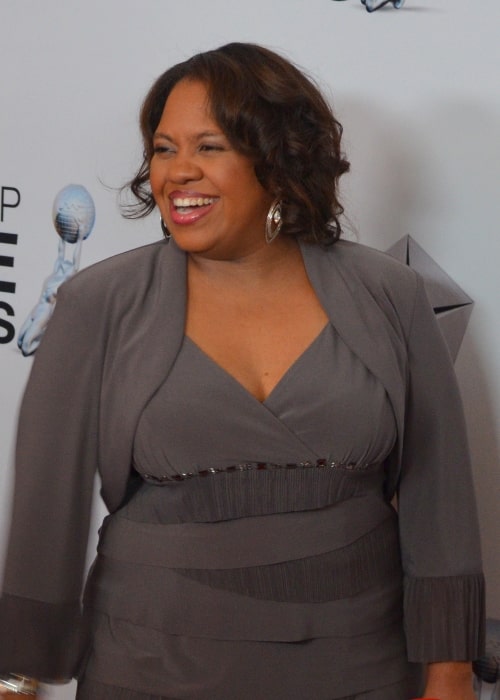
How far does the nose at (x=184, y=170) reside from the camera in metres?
1.47

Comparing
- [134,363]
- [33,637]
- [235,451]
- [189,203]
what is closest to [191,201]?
[189,203]

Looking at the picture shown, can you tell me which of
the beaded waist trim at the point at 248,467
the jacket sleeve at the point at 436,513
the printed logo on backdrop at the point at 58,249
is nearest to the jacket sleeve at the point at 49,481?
the beaded waist trim at the point at 248,467

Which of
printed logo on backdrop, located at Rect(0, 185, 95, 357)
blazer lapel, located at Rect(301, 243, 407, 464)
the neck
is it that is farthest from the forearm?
printed logo on backdrop, located at Rect(0, 185, 95, 357)

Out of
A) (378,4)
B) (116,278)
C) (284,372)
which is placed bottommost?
(284,372)

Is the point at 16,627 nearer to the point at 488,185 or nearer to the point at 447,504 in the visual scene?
the point at 447,504

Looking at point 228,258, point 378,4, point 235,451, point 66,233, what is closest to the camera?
point 235,451

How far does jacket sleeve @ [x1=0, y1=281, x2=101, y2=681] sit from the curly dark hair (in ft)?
1.01

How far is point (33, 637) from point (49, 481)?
0.20m

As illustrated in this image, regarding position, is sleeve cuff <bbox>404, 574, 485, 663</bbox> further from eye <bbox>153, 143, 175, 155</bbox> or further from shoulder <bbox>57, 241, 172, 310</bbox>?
eye <bbox>153, 143, 175, 155</bbox>

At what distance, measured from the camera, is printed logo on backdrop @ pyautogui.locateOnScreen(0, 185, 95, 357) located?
2.31 m

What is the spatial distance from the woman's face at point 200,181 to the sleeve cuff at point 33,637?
1.69 ft

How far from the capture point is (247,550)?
4.77 feet

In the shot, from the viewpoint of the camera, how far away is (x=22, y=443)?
1476mm

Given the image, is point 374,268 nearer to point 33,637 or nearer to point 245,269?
point 245,269
